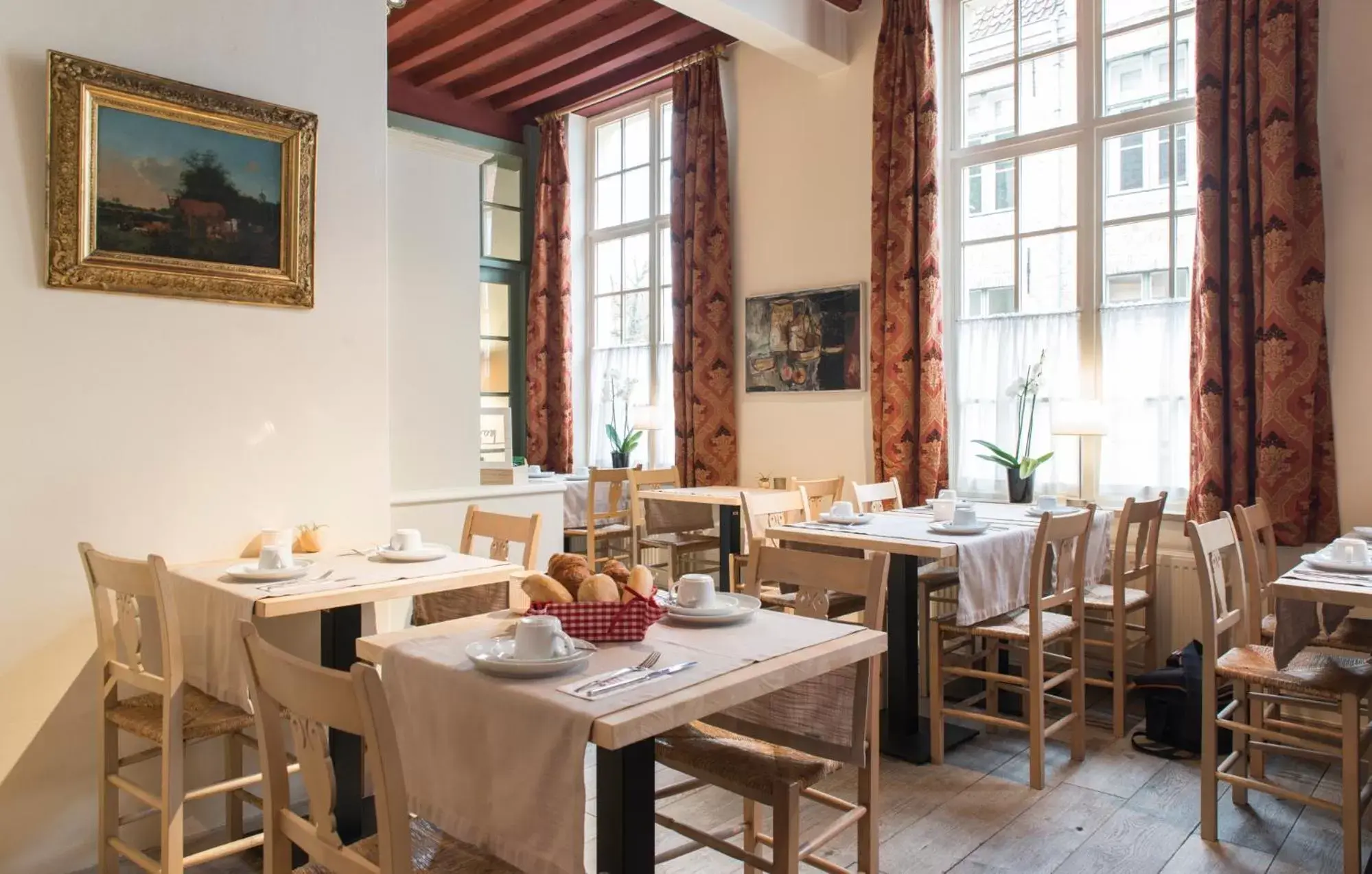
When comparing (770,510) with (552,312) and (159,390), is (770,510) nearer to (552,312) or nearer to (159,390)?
(159,390)

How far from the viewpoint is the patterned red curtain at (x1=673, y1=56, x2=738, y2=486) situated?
6.00 meters

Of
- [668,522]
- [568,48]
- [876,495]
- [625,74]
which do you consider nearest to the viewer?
[876,495]

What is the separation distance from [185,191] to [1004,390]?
3855 mm

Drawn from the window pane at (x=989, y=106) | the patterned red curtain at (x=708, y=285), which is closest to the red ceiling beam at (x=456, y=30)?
the patterned red curtain at (x=708, y=285)

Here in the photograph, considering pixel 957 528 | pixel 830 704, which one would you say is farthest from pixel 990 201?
pixel 830 704

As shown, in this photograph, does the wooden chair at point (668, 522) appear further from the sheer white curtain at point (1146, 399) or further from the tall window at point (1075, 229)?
the sheer white curtain at point (1146, 399)

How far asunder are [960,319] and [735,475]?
1.74 meters

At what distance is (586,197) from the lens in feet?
24.2

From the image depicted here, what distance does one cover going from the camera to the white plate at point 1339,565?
2.50 meters

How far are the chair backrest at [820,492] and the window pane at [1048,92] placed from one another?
2085 millimetres

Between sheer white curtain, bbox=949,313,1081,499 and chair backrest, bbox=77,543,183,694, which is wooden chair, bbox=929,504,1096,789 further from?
chair backrest, bbox=77,543,183,694

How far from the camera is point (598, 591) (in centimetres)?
180

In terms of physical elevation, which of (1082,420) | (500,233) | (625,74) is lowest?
(1082,420)

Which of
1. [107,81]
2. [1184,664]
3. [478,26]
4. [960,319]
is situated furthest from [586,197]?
[1184,664]
